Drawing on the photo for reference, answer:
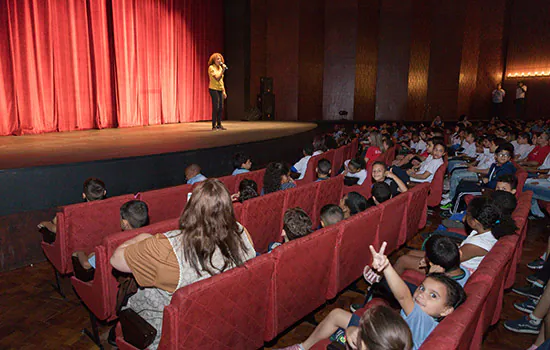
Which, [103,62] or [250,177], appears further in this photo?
[103,62]

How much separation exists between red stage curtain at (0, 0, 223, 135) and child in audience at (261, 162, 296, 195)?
17.7 feet

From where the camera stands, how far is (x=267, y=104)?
39.9ft

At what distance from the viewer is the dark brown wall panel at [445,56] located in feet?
44.0

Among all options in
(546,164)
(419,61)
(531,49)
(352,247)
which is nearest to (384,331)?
(352,247)

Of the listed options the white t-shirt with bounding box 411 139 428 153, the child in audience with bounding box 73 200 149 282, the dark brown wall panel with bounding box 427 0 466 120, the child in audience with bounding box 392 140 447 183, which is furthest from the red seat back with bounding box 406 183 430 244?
the dark brown wall panel with bounding box 427 0 466 120

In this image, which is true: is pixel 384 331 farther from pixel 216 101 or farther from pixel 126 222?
pixel 216 101

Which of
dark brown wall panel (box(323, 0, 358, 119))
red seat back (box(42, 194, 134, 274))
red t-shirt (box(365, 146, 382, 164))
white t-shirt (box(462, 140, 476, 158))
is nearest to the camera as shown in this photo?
red seat back (box(42, 194, 134, 274))

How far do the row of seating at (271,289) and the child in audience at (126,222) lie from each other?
0.74 ft

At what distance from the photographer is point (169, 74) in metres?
9.86

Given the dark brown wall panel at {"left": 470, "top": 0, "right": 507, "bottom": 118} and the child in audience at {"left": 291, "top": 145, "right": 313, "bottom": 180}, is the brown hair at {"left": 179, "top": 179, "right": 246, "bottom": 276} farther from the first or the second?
the dark brown wall panel at {"left": 470, "top": 0, "right": 507, "bottom": 118}

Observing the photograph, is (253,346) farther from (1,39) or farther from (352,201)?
(1,39)

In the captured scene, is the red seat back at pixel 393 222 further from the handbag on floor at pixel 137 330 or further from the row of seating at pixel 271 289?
the handbag on floor at pixel 137 330

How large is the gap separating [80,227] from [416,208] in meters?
2.69

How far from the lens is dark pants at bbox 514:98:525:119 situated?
14094 mm
